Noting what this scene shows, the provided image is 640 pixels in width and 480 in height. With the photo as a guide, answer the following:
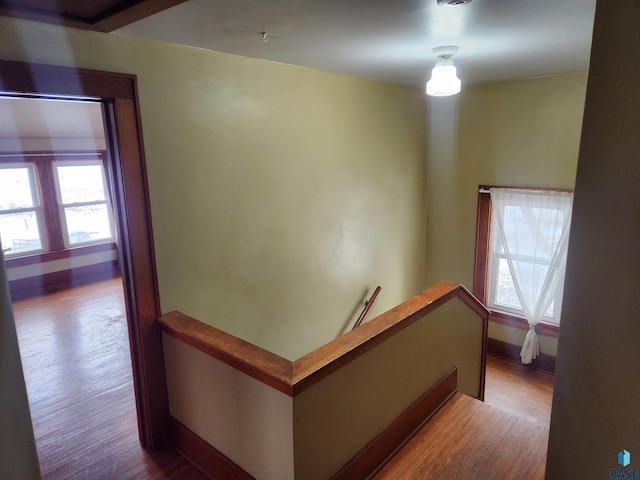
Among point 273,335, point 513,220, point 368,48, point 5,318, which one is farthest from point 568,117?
point 5,318

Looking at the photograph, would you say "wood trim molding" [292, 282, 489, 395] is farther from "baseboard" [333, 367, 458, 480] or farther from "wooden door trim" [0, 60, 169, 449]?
"wooden door trim" [0, 60, 169, 449]

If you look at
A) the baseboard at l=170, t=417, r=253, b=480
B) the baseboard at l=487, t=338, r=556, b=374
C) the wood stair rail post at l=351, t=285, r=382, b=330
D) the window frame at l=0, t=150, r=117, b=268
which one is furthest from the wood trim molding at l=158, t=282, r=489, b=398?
the window frame at l=0, t=150, r=117, b=268

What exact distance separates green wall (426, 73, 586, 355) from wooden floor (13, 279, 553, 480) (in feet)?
4.42

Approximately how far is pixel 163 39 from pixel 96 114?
393 cm

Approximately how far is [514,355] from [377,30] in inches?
147

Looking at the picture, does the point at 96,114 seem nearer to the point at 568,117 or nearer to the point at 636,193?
the point at 568,117

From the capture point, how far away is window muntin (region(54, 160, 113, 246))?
6.06m

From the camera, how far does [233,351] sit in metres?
1.97

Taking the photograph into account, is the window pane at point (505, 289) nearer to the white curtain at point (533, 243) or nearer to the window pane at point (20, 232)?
the white curtain at point (533, 243)

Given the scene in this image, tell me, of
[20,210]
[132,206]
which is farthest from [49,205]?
[132,206]

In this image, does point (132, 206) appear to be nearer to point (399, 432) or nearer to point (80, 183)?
point (399, 432)

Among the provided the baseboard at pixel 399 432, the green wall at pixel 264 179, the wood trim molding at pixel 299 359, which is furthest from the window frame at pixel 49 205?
the baseboard at pixel 399 432

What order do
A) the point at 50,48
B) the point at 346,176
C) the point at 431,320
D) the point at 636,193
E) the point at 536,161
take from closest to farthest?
1. the point at 636,193
2. the point at 50,48
3. the point at 431,320
4. the point at 346,176
5. the point at 536,161

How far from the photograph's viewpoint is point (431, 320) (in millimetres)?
2668
